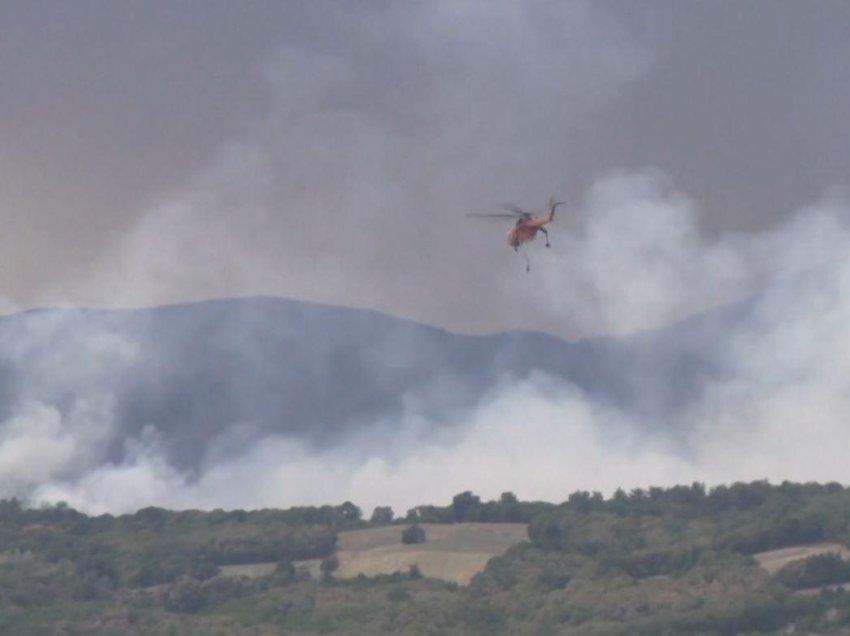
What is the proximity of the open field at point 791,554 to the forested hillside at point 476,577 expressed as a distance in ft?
1.03

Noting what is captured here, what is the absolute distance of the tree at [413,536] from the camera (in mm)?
136125

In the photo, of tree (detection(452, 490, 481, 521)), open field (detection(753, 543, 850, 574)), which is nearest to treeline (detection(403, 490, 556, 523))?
tree (detection(452, 490, 481, 521))

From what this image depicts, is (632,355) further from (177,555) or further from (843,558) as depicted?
(843,558)

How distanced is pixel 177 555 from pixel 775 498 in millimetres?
29264

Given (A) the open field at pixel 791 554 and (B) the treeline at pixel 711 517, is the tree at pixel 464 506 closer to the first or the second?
(B) the treeline at pixel 711 517

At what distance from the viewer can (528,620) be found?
117000mm

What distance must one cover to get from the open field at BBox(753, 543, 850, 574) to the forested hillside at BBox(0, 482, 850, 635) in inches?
12.3

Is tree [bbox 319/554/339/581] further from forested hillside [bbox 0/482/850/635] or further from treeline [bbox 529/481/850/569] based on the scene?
treeline [bbox 529/481/850/569]

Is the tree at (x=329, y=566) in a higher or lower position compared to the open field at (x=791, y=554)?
higher

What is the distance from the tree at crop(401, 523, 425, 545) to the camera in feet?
447

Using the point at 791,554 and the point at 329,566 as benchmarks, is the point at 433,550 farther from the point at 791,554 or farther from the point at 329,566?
the point at 791,554

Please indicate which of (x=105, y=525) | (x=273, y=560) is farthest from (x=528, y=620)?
(x=105, y=525)

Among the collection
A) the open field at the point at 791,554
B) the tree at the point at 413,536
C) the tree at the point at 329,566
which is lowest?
the open field at the point at 791,554

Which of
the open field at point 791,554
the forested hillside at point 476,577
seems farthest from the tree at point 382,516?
the open field at point 791,554
